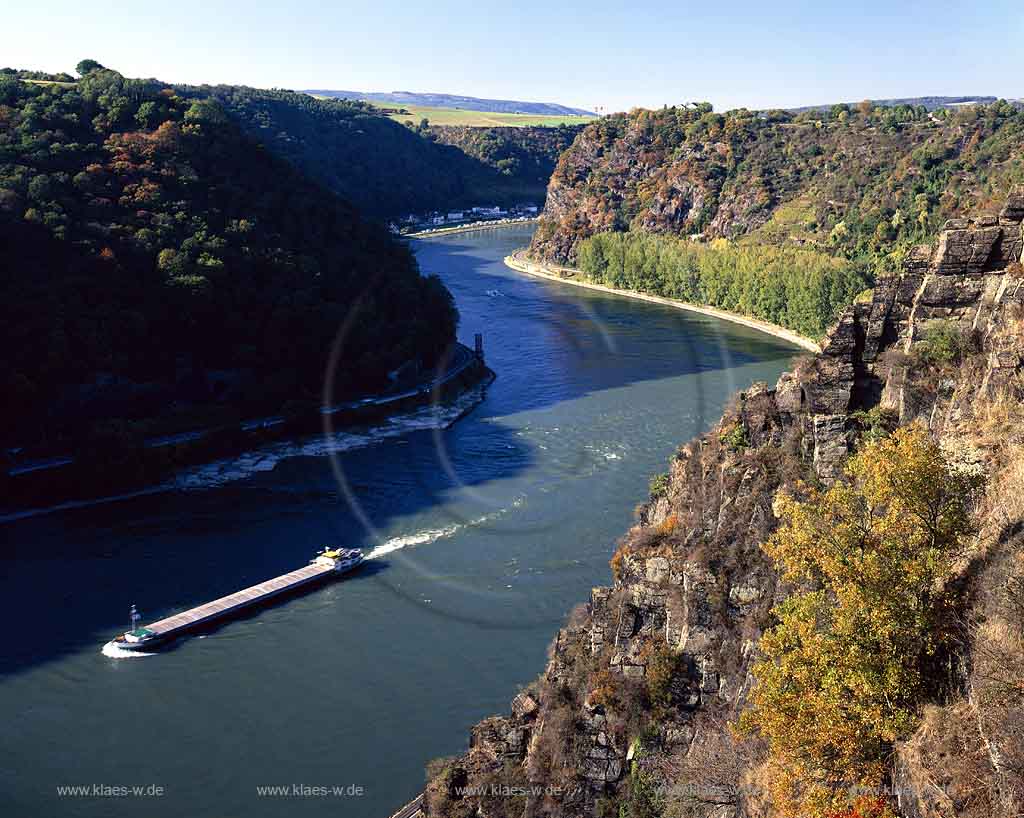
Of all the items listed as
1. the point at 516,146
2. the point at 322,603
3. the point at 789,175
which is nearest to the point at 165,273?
the point at 322,603

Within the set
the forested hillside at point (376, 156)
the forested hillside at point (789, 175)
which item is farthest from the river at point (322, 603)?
the forested hillside at point (376, 156)

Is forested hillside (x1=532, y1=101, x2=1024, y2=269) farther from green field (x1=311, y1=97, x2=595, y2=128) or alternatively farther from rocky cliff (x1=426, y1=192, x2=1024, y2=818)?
green field (x1=311, y1=97, x2=595, y2=128)

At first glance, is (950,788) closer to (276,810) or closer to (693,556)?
(693,556)

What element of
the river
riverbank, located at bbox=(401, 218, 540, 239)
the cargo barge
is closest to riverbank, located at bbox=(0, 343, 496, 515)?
the river

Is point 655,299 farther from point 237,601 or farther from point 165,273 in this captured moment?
point 237,601

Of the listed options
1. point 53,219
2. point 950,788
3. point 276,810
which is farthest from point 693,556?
point 53,219

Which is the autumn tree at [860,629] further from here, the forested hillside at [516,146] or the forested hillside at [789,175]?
the forested hillside at [516,146]
